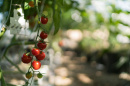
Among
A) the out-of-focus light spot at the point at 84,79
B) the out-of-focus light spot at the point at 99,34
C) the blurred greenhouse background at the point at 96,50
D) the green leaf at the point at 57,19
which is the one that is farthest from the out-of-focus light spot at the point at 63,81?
the green leaf at the point at 57,19

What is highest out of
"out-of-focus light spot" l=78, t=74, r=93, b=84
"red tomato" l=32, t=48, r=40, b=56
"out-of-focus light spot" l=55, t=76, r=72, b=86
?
"red tomato" l=32, t=48, r=40, b=56

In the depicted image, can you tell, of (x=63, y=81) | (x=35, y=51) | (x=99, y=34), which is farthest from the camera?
(x=99, y=34)

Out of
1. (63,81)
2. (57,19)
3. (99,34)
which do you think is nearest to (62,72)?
(63,81)

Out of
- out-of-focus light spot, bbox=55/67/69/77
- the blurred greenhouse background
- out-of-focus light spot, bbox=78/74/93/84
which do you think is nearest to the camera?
the blurred greenhouse background

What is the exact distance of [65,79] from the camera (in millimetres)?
2672

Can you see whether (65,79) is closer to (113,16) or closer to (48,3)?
(113,16)

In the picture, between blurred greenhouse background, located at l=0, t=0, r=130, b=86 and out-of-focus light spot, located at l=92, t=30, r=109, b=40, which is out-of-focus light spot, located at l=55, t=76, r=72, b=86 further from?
out-of-focus light spot, located at l=92, t=30, r=109, b=40

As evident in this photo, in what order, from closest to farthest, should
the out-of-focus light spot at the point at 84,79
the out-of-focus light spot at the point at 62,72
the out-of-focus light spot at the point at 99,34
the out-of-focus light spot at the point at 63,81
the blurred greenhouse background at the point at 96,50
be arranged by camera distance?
the blurred greenhouse background at the point at 96,50
the out-of-focus light spot at the point at 63,81
the out-of-focus light spot at the point at 84,79
the out-of-focus light spot at the point at 62,72
the out-of-focus light spot at the point at 99,34

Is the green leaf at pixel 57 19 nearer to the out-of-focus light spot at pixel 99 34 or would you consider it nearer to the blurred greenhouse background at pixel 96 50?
the blurred greenhouse background at pixel 96 50

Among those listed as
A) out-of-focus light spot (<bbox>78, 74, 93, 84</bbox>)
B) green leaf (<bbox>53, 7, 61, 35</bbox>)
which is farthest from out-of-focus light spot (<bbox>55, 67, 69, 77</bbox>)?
green leaf (<bbox>53, 7, 61, 35</bbox>)

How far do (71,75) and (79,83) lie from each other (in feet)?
1.27

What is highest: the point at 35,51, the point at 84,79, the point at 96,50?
the point at 35,51

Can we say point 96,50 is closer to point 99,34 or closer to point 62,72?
point 99,34

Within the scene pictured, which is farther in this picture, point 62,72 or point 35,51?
point 62,72
